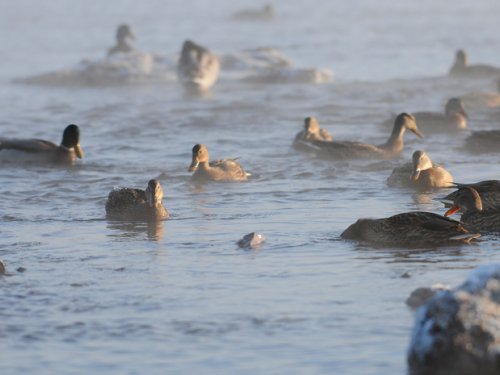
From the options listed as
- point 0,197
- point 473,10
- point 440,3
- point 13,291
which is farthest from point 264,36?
point 13,291

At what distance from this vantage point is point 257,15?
1905 inches

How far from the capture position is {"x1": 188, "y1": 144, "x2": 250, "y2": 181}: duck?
15367 millimetres

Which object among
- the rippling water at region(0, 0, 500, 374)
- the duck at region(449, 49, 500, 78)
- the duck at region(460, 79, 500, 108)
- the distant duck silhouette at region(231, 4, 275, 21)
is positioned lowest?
the rippling water at region(0, 0, 500, 374)

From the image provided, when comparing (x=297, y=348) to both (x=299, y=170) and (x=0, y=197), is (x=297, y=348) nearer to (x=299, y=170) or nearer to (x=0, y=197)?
(x=0, y=197)

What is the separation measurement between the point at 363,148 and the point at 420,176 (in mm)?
2869

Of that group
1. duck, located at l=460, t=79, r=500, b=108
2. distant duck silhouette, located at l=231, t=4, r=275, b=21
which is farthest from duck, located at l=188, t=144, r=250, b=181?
distant duck silhouette, located at l=231, t=4, r=275, b=21

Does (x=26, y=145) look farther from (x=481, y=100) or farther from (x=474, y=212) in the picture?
(x=481, y=100)

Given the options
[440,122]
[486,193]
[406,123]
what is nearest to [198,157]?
[406,123]

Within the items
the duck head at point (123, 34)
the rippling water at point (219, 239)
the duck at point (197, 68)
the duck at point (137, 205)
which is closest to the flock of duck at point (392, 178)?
the duck at point (137, 205)

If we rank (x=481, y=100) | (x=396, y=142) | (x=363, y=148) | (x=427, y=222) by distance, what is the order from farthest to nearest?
(x=481, y=100)
(x=396, y=142)
(x=363, y=148)
(x=427, y=222)

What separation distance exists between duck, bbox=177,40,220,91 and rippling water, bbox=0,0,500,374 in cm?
36

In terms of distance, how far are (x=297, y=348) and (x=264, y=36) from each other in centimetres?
3332

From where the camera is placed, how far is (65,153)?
56.9ft

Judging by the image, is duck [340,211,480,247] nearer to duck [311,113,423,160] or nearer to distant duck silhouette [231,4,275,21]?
duck [311,113,423,160]
